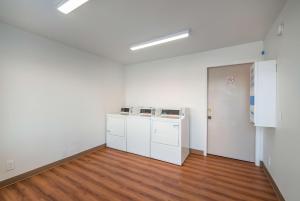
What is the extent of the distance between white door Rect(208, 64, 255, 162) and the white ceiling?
2.27 feet

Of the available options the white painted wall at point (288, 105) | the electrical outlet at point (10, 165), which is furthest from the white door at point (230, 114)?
the electrical outlet at point (10, 165)

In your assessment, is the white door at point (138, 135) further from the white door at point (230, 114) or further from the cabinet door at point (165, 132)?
the white door at point (230, 114)

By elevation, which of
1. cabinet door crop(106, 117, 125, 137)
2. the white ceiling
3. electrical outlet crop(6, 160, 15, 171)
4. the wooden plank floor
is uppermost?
the white ceiling

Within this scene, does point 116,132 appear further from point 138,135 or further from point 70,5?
point 70,5

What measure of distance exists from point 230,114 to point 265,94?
1.14 meters

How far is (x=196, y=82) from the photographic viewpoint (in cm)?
340

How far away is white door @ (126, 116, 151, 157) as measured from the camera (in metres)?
3.25

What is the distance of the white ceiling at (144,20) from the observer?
1715mm

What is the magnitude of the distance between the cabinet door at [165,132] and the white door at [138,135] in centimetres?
19

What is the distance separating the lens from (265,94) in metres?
2.07

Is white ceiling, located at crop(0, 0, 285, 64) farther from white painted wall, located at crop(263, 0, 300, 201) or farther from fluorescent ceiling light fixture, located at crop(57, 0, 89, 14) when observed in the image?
white painted wall, located at crop(263, 0, 300, 201)

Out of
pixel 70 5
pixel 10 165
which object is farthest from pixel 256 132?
pixel 10 165

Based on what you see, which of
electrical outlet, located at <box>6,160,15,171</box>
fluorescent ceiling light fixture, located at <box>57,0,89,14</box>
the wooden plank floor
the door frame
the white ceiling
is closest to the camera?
fluorescent ceiling light fixture, located at <box>57,0,89,14</box>

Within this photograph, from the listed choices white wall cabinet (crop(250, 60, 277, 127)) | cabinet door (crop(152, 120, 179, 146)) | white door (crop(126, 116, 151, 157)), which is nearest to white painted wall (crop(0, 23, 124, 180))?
white door (crop(126, 116, 151, 157))
